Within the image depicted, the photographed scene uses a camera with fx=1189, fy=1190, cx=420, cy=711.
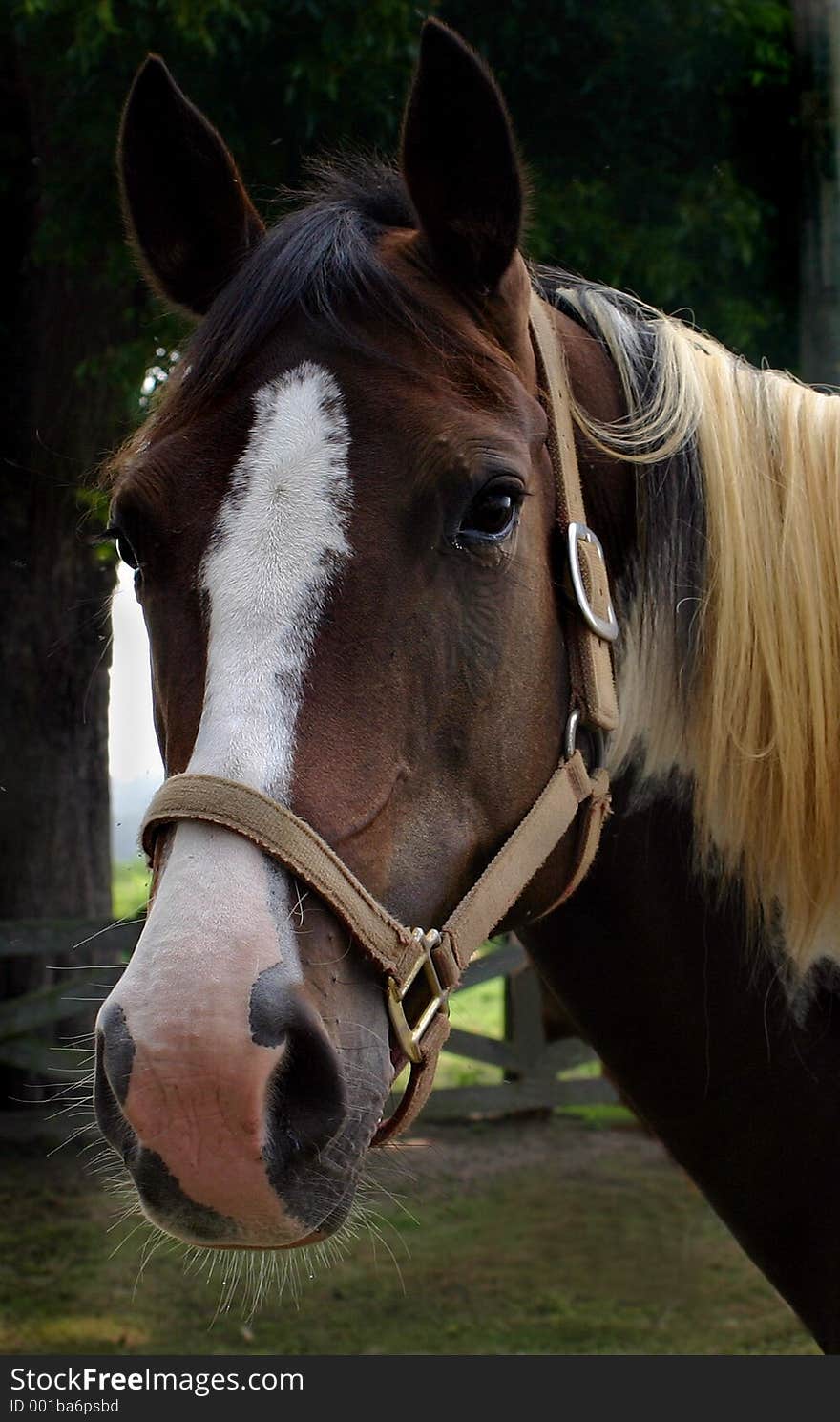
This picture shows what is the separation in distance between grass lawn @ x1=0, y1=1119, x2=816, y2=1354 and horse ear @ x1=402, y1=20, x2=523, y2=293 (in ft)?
10.8

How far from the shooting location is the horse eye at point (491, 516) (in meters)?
1.58

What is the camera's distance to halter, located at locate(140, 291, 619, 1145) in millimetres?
1343

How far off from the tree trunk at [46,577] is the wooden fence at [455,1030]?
6.3 inches

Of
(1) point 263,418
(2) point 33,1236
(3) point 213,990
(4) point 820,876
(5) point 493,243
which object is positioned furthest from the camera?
(2) point 33,1236

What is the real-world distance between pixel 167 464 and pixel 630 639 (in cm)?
77

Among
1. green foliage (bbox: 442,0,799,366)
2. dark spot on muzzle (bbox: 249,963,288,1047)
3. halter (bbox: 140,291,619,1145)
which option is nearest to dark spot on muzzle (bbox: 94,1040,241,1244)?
dark spot on muzzle (bbox: 249,963,288,1047)

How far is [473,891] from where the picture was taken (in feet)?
5.21

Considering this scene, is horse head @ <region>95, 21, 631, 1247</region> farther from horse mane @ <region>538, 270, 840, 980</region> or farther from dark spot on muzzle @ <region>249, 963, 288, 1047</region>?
horse mane @ <region>538, 270, 840, 980</region>

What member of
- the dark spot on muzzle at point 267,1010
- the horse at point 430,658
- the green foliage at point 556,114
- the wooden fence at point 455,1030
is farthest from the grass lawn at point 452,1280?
the green foliage at point 556,114

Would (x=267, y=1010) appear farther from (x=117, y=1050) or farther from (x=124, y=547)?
(x=124, y=547)

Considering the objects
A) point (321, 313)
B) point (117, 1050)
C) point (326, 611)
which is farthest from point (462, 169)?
point (117, 1050)

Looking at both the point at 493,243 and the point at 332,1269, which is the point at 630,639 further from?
the point at 332,1269

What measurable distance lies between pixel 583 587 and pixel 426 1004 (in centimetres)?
65

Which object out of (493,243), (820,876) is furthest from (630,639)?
(493,243)
